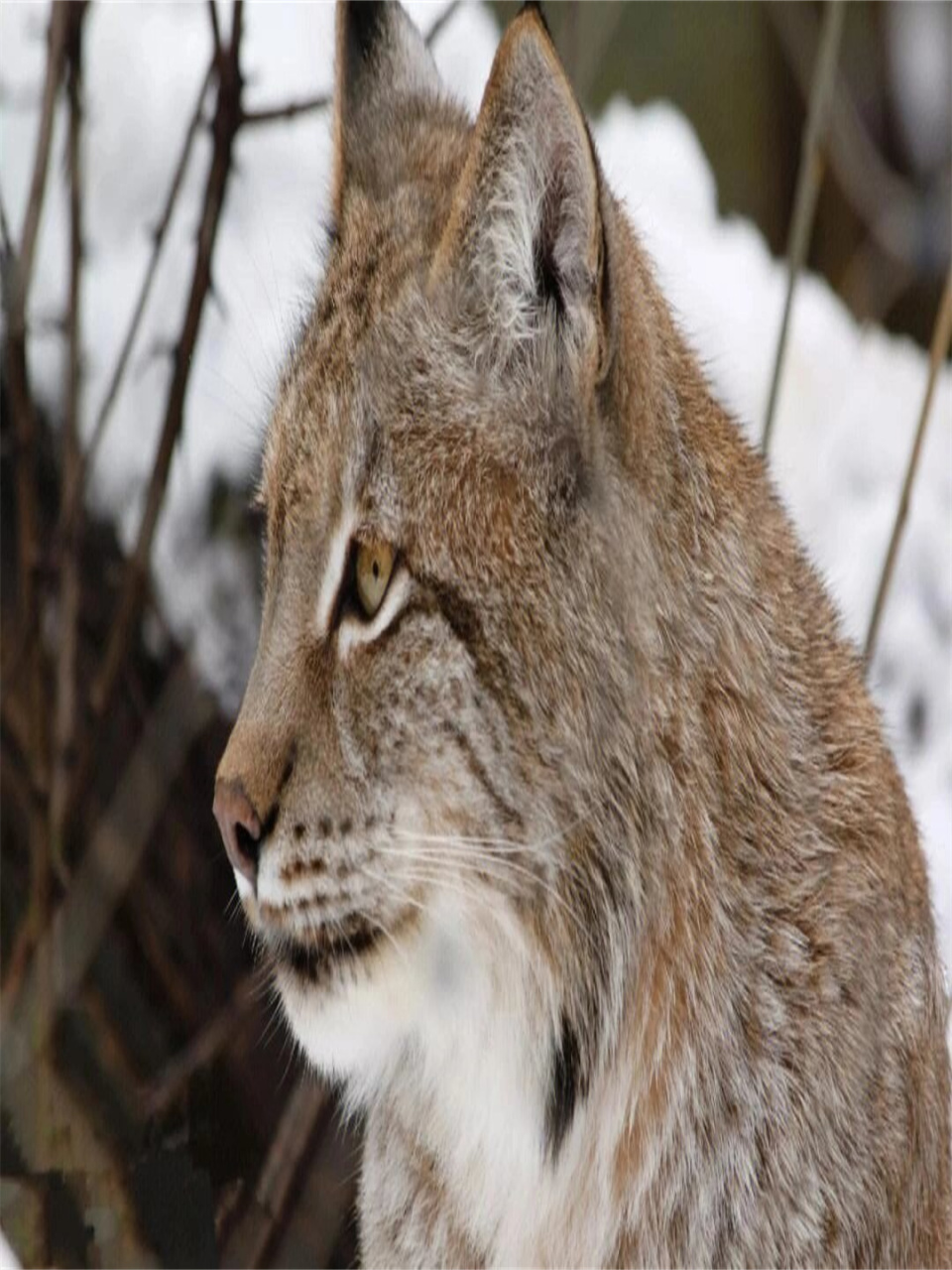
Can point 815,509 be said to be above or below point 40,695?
above

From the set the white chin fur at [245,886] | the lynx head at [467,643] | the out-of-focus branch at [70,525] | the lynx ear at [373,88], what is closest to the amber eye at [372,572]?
the lynx head at [467,643]

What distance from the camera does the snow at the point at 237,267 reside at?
2.08 metres

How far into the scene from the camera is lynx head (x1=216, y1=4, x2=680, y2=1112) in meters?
1.57

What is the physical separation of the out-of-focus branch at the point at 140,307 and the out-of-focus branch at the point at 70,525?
0.01m

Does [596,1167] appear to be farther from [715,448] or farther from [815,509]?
[815,509]

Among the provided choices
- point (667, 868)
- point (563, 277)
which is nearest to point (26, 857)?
point (667, 868)

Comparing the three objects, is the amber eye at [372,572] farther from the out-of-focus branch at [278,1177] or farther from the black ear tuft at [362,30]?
the out-of-focus branch at [278,1177]

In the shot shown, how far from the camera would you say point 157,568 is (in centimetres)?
238

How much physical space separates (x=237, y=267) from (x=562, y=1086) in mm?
1003

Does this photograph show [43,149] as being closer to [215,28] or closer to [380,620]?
[215,28]

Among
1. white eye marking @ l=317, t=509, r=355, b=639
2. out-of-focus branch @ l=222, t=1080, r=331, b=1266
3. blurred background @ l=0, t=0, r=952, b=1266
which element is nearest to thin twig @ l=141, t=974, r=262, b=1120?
blurred background @ l=0, t=0, r=952, b=1266

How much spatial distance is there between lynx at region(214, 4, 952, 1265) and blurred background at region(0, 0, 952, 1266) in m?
0.29

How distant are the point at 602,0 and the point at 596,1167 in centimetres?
133

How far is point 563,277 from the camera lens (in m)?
1.54
